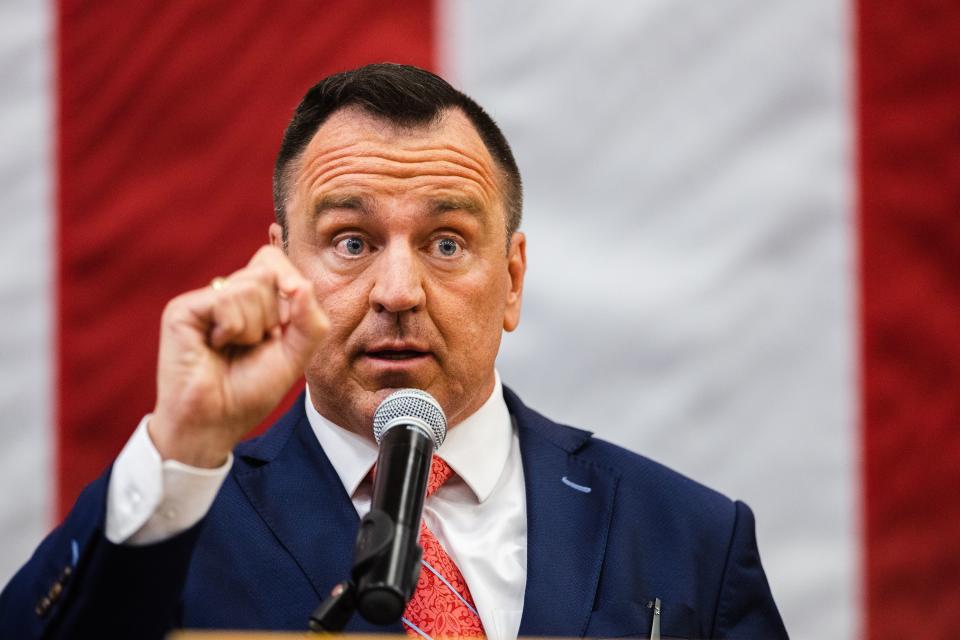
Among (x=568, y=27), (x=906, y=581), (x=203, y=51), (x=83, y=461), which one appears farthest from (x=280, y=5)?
(x=906, y=581)

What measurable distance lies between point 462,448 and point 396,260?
1.27ft

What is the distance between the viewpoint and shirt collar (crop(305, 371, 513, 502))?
2.12 m

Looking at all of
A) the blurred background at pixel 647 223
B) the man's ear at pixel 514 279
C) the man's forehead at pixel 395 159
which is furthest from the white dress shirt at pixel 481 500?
the blurred background at pixel 647 223

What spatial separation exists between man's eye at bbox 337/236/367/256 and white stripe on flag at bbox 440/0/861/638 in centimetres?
98

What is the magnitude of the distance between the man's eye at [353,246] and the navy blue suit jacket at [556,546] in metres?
0.34

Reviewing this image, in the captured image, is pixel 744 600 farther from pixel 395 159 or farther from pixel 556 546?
pixel 395 159

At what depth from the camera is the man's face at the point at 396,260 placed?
6.60 feet

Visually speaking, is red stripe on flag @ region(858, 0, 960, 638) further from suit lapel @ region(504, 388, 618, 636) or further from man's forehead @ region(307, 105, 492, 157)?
man's forehead @ region(307, 105, 492, 157)

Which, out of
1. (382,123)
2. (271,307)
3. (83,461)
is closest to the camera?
(271,307)

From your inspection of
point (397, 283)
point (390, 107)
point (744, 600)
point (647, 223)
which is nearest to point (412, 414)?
point (397, 283)

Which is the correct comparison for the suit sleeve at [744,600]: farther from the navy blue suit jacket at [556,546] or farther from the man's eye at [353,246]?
the man's eye at [353,246]

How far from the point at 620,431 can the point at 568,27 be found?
1002 mm

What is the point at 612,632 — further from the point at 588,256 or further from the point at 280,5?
the point at 280,5

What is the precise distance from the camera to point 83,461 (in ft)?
9.64
